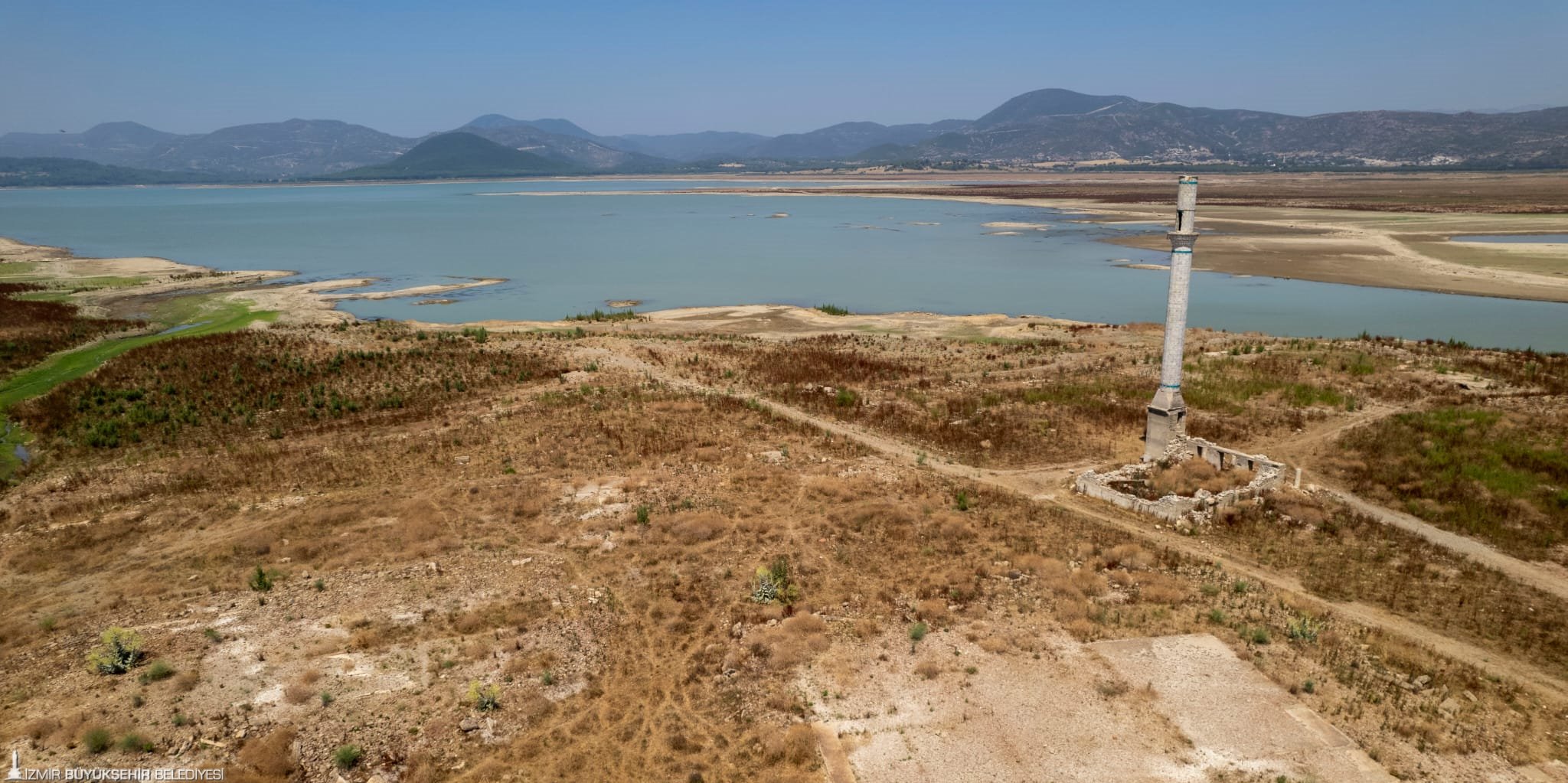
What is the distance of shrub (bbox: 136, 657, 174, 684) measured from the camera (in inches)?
542

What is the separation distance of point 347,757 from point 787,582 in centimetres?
878

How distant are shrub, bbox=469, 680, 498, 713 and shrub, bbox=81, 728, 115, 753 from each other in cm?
517

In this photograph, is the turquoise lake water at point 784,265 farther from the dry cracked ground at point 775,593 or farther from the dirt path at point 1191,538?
the dirt path at point 1191,538

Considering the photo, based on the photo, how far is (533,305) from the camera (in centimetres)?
6500

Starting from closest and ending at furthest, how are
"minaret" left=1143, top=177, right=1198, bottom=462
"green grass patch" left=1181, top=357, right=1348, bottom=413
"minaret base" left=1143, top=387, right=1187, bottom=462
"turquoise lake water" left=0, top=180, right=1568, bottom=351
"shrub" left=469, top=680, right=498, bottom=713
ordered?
"shrub" left=469, top=680, right=498, bottom=713 < "minaret" left=1143, top=177, right=1198, bottom=462 < "minaret base" left=1143, top=387, right=1187, bottom=462 < "green grass patch" left=1181, top=357, right=1348, bottom=413 < "turquoise lake water" left=0, top=180, right=1568, bottom=351

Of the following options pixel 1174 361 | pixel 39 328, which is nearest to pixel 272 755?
pixel 1174 361

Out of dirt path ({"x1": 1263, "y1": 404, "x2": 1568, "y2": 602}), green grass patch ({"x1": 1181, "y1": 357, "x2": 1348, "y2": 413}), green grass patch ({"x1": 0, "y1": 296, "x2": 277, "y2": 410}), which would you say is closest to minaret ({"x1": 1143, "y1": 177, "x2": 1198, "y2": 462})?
dirt path ({"x1": 1263, "y1": 404, "x2": 1568, "y2": 602})

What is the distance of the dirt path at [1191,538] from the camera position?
47.5ft

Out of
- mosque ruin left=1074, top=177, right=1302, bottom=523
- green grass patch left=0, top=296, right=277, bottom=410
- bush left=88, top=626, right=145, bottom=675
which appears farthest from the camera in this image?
green grass patch left=0, top=296, right=277, bottom=410

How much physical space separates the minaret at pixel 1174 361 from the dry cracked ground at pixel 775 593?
6.73ft

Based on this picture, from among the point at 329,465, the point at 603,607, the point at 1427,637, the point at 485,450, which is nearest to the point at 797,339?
the point at 485,450

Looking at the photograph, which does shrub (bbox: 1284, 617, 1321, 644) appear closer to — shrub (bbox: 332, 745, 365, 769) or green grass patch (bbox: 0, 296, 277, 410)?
shrub (bbox: 332, 745, 365, 769)

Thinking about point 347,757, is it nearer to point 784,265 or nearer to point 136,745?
point 136,745

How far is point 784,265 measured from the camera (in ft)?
278
